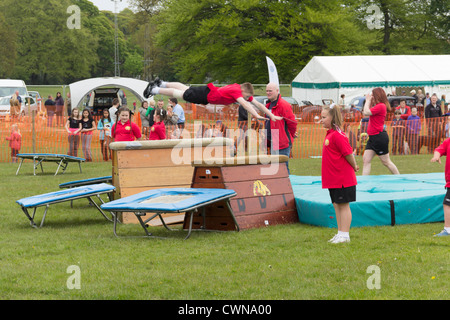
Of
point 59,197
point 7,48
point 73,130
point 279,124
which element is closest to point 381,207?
point 279,124

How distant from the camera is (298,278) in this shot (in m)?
5.91

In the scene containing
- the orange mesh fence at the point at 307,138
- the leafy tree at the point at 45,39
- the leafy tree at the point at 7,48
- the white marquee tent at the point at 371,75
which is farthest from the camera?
the leafy tree at the point at 45,39

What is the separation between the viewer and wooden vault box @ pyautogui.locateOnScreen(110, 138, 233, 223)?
371 inches

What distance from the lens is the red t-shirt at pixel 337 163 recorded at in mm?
7340

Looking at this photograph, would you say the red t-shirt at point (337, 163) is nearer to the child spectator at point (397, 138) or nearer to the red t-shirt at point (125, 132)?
the red t-shirt at point (125, 132)

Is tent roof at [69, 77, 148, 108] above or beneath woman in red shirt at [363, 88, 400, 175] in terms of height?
above

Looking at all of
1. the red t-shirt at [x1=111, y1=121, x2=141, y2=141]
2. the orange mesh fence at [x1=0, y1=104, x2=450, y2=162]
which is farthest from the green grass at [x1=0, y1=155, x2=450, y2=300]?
the orange mesh fence at [x1=0, y1=104, x2=450, y2=162]

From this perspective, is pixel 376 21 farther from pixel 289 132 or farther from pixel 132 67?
pixel 132 67

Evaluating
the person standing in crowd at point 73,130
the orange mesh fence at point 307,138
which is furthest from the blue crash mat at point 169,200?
the person standing in crowd at point 73,130

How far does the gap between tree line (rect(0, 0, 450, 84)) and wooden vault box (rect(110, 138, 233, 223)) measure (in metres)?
36.0

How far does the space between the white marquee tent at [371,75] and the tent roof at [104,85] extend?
426 inches

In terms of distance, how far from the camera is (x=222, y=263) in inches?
259

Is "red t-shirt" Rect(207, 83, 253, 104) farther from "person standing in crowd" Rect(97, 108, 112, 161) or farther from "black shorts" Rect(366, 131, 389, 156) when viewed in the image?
"person standing in crowd" Rect(97, 108, 112, 161)

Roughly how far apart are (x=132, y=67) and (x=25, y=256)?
320 ft
